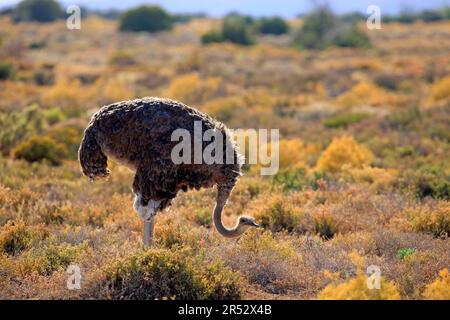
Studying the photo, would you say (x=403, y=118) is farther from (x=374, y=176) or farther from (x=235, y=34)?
(x=235, y=34)

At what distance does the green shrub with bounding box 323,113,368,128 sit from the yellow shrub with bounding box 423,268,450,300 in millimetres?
12172

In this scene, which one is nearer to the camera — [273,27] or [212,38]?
[212,38]

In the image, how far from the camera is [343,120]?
1794cm

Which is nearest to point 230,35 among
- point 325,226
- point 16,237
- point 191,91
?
point 191,91

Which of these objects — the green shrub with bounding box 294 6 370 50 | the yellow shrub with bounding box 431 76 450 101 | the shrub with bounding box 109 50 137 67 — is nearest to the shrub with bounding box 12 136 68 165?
the yellow shrub with bounding box 431 76 450 101

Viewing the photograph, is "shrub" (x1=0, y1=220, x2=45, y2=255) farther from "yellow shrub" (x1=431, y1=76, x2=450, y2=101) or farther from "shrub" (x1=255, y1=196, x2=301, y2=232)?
"yellow shrub" (x1=431, y1=76, x2=450, y2=101)

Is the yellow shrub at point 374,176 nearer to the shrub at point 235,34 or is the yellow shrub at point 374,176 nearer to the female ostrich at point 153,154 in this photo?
the female ostrich at point 153,154

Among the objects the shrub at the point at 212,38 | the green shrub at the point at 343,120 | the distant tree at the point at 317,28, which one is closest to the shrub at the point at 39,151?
the green shrub at the point at 343,120

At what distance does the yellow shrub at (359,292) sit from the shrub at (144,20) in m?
51.4

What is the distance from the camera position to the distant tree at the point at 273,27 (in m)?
56.2

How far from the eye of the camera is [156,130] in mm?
6172

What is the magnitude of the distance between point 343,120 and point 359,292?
519 inches

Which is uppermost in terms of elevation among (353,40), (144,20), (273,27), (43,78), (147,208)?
(144,20)
